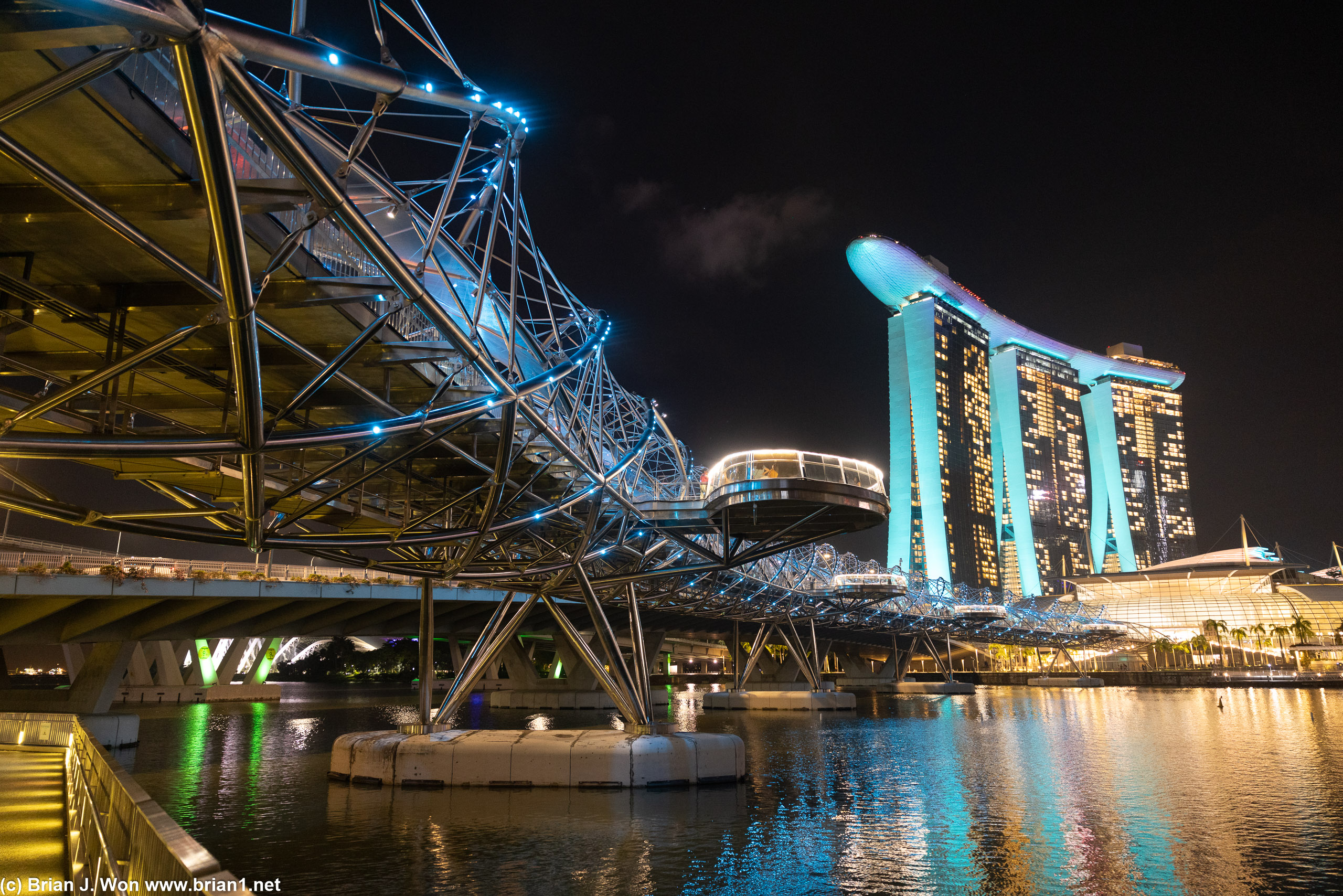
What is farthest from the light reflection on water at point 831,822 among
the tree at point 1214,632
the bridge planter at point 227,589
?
the tree at point 1214,632

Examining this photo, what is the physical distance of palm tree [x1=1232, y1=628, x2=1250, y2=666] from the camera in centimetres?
15075

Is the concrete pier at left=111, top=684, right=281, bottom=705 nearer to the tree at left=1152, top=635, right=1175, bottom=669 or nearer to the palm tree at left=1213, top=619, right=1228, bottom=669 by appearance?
the tree at left=1152, top=635, right=1175, bottom=669

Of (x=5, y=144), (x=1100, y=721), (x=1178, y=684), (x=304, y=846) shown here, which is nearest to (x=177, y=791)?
(x=304, y=846)

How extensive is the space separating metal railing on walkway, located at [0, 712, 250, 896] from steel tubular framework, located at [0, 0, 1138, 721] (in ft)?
15.8

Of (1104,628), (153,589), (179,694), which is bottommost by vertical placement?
(179,694)

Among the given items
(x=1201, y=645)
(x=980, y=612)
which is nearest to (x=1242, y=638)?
(x=1201, y=645)

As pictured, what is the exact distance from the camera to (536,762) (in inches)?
1111

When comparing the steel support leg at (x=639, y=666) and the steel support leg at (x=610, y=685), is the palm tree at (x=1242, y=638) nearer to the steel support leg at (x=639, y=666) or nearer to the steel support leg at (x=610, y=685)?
the steel support leg at (x=639, y=666)

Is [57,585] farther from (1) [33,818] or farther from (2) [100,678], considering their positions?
(1) [33,818]

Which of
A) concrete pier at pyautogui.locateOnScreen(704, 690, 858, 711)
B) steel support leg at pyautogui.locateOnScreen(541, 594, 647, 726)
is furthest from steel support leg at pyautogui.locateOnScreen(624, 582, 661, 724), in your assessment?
concrete pier at pyautogui.locateOnScreen(704, 690, 858, 711)

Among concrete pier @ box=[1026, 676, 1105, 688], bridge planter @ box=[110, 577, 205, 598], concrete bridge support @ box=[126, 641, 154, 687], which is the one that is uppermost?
bridge planter @ box=[110, 577, 205, 598]

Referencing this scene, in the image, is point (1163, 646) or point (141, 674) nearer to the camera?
point (141, 674)

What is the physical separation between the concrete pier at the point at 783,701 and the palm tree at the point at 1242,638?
107567mm

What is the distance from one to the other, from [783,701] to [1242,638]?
120 m
